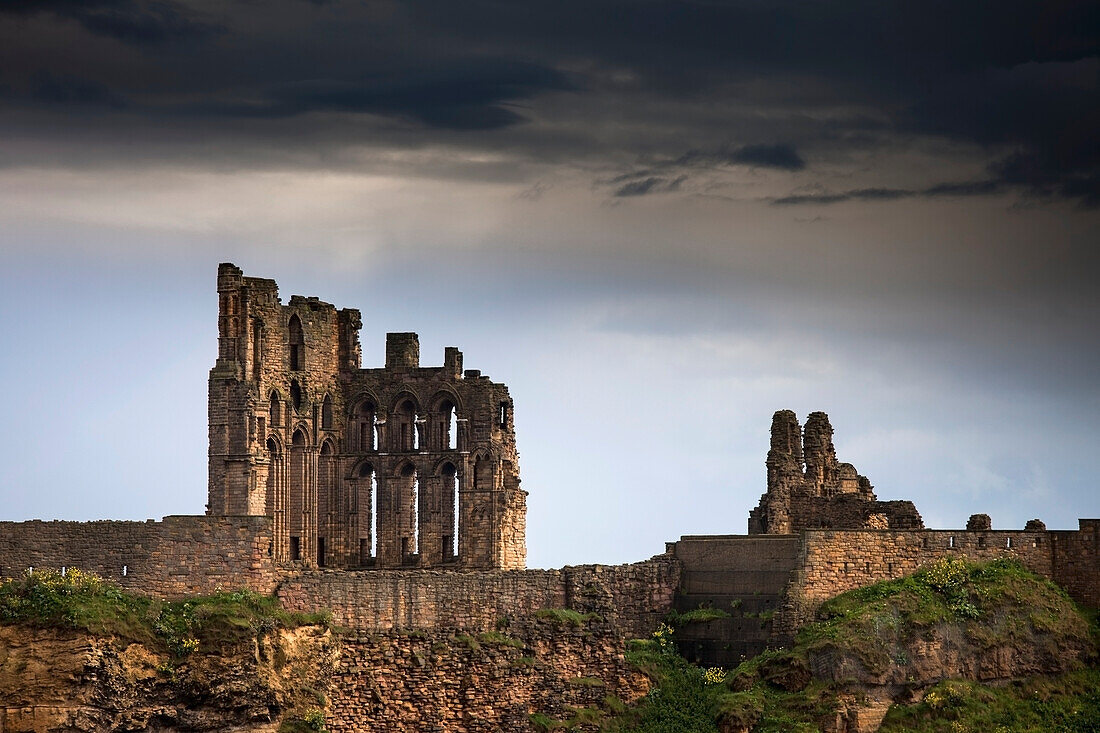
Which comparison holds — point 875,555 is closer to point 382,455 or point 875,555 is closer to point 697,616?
point 697,616

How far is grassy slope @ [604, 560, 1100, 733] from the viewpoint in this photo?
8094 cm

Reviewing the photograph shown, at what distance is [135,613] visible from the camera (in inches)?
3209

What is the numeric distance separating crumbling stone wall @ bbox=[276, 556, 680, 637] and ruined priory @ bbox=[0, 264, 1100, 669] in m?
0.04

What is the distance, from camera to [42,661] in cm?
8000

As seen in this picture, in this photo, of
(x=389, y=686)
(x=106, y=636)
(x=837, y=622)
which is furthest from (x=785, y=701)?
(x=106, y=636)

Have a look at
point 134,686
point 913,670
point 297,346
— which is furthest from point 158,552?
point 913,670

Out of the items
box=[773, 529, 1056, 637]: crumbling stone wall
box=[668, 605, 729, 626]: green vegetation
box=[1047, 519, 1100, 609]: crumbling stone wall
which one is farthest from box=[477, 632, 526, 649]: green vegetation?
box=[1047, 519, 1100, 609]: crumbling stone wall

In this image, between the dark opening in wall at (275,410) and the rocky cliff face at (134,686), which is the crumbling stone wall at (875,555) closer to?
the rocky cliff face at (134,686)

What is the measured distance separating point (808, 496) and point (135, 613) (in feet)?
72.6

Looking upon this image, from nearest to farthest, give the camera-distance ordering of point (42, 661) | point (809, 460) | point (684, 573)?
point (42, 661) < point (684, 573) < point (809, 460)

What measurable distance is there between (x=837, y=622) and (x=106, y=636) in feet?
64.6

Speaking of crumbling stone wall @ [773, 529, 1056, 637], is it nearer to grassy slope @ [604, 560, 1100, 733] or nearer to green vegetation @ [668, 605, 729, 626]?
grassy slope @ [604, 560, 1100, 733]

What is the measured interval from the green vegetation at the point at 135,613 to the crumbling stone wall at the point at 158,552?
523mm

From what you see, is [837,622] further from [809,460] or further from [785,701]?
[809,460]
